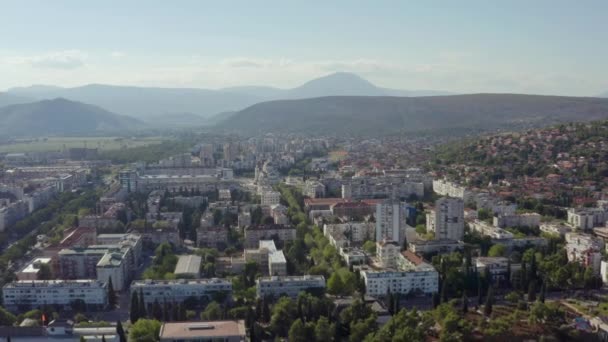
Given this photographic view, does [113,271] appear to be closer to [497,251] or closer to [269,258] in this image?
[269,258]

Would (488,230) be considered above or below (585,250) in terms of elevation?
below

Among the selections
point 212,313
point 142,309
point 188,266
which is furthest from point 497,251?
point 142,309

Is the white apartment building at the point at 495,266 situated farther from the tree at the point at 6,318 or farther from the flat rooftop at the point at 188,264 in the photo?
the tree at the point at 6,318

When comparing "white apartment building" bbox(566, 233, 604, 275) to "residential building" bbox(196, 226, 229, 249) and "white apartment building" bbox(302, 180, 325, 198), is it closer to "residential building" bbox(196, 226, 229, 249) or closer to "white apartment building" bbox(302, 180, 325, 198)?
"residential building" bbox(196, 226, 229, 249)

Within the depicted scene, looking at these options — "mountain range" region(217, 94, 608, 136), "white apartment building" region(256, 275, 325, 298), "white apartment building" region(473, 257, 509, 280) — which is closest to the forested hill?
"white apartment building" region(473, 257, 509, 280)

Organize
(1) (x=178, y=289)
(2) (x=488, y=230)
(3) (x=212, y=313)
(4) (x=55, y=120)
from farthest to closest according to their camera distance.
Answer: (4) (x=55, y=120) → (2) (x=488, y=230) → (1) (x=178, y=289) → (3) (x=212, y=313)

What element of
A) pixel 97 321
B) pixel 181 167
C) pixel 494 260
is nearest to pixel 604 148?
pixel 494 260

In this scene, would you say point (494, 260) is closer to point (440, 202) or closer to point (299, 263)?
point (440, 202)
